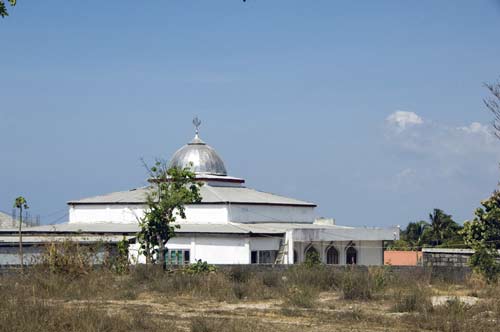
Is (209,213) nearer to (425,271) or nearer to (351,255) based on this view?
(351,255)

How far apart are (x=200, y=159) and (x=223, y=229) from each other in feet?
24.7

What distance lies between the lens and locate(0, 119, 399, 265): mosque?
42.7 m

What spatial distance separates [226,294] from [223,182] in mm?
28238

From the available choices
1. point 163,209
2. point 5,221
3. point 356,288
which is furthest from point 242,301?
point 5,221

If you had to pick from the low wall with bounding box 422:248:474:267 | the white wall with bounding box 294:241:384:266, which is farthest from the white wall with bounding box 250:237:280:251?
the low wall with bounding box 422:248:474:267

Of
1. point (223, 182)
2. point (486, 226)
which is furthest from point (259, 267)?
point (223, 182)

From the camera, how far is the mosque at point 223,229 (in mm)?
42719

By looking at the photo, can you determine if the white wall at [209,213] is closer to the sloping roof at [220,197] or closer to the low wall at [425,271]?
the sloping roof at [220,197]

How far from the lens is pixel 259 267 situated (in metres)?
31.3

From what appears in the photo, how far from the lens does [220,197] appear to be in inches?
1834

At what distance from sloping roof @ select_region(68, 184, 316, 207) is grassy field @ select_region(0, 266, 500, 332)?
18708mm

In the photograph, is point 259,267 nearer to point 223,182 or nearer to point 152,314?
point 152,314

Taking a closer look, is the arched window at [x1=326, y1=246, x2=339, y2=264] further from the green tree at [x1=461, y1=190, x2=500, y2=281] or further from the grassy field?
the grassy field

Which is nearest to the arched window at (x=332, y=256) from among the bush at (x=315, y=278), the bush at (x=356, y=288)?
the bush at (x=315, y=278)
